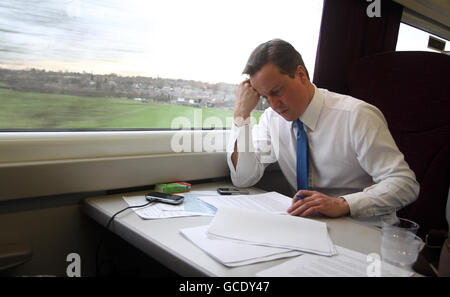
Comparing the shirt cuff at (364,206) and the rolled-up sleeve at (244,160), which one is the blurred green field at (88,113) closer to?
the rolled-up sleeve at (244,160)

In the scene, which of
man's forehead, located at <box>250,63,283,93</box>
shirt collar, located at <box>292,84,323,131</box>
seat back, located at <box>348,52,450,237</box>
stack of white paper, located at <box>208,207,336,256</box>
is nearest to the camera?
stack of white paper, located at <box>208,207,336,256</box>

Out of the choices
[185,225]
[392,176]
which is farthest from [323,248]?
[392,176]

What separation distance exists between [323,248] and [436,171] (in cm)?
107

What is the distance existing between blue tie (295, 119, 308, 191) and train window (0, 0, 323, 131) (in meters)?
0.43

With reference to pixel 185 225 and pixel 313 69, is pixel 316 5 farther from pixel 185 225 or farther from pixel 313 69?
pixel 185 225

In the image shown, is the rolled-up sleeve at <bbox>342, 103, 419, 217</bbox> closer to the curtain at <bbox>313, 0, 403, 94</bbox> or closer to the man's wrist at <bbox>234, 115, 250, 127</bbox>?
the man's wrist at <bbox>234, 115, 250, 127</bbox>

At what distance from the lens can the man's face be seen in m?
1.25

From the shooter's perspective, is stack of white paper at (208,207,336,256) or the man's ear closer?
stack of white paper at (208,207,336,256)

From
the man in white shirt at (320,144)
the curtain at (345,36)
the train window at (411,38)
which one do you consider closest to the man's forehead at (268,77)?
the man in white shirt at (320,144)

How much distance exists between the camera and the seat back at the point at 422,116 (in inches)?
59.6

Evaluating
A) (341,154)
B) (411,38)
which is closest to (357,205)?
(341,154)

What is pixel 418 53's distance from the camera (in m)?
1.56

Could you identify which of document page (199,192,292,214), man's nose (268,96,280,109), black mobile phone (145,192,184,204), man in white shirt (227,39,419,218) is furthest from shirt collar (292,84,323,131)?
black mobile phone (145,192,184,204)
